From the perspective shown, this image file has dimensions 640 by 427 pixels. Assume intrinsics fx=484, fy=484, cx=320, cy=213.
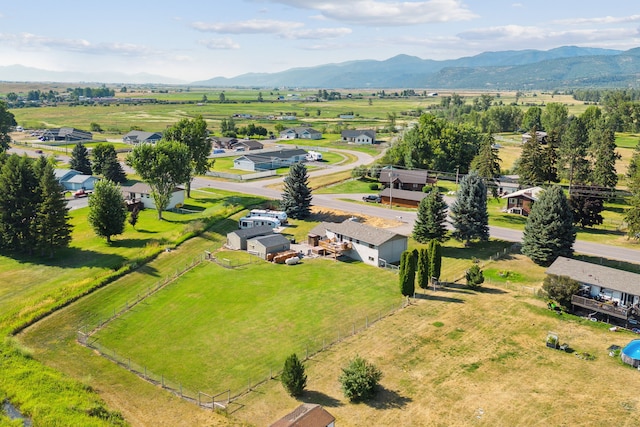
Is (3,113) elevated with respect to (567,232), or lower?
elevated

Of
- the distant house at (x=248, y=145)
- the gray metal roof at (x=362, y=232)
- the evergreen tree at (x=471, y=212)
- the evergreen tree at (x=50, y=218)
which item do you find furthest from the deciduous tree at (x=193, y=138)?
the distant house at (x=248, y=145)

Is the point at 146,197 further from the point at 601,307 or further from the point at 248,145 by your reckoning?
the point at 601,307

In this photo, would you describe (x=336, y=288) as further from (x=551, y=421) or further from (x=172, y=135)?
(x=172, y=135)

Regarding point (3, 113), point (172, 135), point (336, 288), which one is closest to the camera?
point (336, 288)

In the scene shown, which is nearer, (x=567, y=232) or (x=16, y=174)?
(x=567, y=232)

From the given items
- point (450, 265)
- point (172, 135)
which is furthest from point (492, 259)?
point (172, 135)
